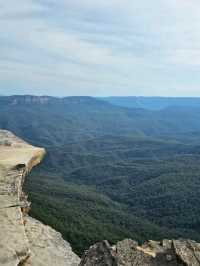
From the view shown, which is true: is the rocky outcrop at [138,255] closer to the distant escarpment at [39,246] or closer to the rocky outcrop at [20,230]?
the distant escarpment at [39,246]

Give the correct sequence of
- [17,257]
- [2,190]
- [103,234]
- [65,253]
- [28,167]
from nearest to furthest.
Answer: [17,257], [2,190], [65,253], [28,167], [103,234]

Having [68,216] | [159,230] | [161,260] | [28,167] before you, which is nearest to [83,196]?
[159,230]

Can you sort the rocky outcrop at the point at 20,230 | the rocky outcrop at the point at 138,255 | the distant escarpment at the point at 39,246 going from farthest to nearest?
1. the rocky outcrop at the point at 20,230
2. the distant escarpment at the point at 39,246
3. the rocky outcrop at the point at 138,255

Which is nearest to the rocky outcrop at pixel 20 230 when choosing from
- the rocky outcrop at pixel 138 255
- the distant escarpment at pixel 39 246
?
the distant escarpment at pixel 39 246

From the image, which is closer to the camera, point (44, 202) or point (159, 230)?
point (44, 202)

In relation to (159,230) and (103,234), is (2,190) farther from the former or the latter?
(159,230)

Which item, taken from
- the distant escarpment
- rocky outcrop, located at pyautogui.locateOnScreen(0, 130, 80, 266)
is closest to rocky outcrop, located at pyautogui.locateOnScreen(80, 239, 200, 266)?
the distant escarpment

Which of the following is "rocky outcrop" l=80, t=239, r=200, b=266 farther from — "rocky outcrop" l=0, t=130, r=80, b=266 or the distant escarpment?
"rocky outcrop" l=0, t=130, r=80, b=266
